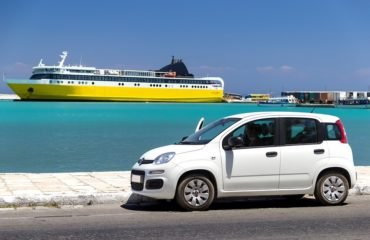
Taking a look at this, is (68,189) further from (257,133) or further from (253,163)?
(257,133)

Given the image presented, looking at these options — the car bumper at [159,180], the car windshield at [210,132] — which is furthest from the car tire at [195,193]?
the car windshield at [210,132]

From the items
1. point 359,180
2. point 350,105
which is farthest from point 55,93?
point 359,180

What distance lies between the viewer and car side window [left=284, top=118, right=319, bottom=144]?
407 inches

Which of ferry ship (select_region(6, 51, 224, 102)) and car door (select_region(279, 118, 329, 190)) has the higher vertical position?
ferry ship (select_region(6, 51, 224, 102))

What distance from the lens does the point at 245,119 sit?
404 inches

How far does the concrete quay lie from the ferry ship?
132568 millimetres

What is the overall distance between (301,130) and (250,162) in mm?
1173

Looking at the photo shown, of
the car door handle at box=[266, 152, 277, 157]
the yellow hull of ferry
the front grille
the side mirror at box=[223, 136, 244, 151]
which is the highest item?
the yellow hull of ferry

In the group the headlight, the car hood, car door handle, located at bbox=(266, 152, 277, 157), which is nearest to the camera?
the headlight

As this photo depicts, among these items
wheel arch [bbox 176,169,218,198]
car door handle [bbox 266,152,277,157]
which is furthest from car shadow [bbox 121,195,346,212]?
car door handle [bbox 266,152,277,157]

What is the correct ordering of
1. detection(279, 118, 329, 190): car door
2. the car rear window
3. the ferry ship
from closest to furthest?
detection(279, 118, 329, 190): car door, the car rear window, the ferry ship

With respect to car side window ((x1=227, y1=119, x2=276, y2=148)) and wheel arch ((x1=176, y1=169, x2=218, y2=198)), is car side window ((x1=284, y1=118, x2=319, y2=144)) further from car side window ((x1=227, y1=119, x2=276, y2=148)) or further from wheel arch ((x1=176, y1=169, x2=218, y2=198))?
wheel arch ((x1=176, y1=169, x2=218, y2=198))

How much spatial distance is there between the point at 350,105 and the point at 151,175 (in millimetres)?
195948

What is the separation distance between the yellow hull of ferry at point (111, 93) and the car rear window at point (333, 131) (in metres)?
136
